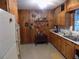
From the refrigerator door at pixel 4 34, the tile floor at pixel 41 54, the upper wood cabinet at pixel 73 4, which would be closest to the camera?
the refrigerator door at pixel 4 34

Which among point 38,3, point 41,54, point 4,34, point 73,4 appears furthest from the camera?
point 38,3

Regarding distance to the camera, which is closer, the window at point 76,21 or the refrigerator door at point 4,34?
the refrigerator door at point 4,34

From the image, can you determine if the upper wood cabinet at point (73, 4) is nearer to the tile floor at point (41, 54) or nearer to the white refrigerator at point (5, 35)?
the tile floor at point (41, 54)

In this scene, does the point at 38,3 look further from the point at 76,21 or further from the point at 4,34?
the point at 4,34

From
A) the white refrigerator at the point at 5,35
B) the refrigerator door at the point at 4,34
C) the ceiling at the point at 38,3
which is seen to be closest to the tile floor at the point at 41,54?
the ceiling at the point at 38,3

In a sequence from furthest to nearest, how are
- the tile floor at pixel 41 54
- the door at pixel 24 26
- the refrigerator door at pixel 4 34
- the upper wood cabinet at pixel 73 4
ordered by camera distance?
the door at pixel 24 26
the tile floor at pixel 41 54
the upper wood cabinet at pixel 73 4
the refrigerator door at pixel 4 34

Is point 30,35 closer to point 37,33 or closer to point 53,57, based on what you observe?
point 37,33

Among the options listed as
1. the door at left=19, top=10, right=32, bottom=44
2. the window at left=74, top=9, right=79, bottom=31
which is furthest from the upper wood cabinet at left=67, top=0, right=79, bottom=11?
the door at left=19, top=10, right=32, bottom=44

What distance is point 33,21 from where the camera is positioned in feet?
24.2

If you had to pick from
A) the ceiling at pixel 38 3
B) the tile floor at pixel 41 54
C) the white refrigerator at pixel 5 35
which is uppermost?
the ceiling at pixel 38 3

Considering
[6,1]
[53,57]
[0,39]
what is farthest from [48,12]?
[0,39]

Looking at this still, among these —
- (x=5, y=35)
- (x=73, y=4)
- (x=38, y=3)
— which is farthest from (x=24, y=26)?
(x=5, y=35)

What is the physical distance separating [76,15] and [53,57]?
1983 millimetres

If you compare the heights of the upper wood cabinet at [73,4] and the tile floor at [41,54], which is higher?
the upper wood cabinet at [73,4]
